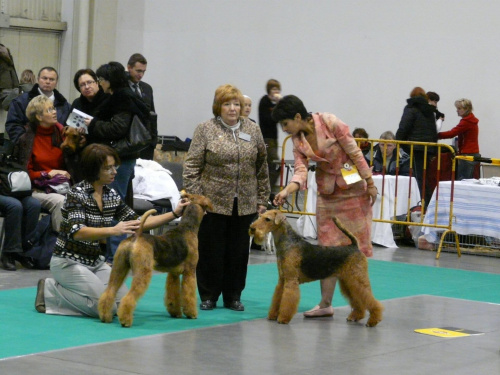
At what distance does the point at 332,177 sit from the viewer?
575 centimetres

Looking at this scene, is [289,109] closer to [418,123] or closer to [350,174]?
[350,174]

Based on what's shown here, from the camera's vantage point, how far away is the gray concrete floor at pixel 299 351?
4.30 m

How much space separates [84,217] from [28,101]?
2.77 meters

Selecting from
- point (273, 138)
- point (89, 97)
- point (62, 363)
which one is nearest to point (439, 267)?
point (273, 138)

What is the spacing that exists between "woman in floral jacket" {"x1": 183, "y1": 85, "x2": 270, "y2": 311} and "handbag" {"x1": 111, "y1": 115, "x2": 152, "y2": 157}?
1.22 metres

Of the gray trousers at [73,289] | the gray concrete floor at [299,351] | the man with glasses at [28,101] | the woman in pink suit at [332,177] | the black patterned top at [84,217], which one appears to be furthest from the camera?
the man with glasses at [28,101]

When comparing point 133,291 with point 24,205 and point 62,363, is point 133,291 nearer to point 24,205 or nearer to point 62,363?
point 62,363

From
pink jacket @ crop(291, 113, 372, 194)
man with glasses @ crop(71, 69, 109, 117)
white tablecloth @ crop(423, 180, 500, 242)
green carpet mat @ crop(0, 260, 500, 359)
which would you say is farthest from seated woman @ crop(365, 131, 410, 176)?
pink jacket @ crop(291, 113, 372, 194)

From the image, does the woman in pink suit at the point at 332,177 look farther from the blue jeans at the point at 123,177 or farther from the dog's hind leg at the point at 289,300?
the blue jeans at the point at 123,177

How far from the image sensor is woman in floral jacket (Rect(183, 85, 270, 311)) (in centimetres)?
585

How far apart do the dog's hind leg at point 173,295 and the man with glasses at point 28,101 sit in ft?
8.43

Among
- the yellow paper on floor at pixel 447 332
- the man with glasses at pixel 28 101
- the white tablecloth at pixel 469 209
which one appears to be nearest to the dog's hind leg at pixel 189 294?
the yellow paper on floor at pixel 447 332

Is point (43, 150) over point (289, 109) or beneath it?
beneath

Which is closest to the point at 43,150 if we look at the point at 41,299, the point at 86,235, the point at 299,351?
the point at 41,299
